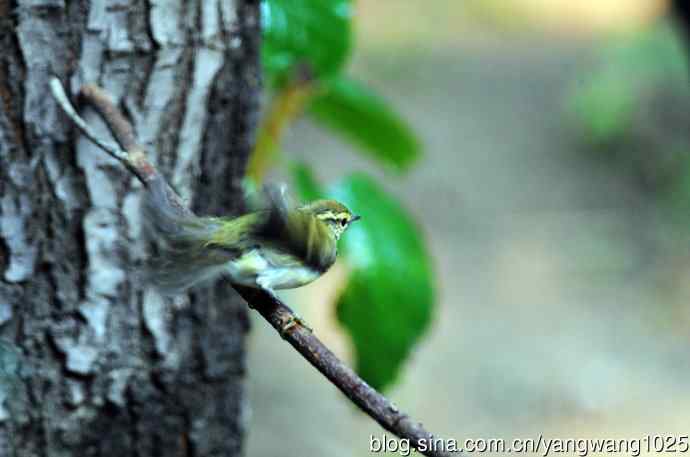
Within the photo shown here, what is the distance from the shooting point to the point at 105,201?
1.43m

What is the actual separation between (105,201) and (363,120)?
0.72 m

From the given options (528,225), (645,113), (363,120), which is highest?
(363,120)

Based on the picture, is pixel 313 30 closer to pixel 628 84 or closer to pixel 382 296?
pixel 382 296

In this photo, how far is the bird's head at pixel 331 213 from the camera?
3.75ft

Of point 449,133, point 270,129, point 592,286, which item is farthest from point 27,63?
point 449,133

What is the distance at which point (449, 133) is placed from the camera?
252 inches

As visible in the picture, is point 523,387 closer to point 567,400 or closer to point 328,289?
point 567,400

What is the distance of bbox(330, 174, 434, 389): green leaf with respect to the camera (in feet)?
6.01

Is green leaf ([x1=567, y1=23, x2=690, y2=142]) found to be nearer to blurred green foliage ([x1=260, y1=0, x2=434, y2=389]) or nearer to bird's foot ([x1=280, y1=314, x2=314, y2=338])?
blurred green foliage ([x1=260, y1=0, x2=434, y2=389])

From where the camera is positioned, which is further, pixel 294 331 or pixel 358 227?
pixel 358 227

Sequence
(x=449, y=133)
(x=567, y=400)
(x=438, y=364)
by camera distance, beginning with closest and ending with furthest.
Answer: (x=567, y=400) < (x=438, y=364) < (x=449, y=133)

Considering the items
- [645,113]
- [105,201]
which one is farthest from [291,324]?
[645,113]

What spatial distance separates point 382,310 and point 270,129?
41cm

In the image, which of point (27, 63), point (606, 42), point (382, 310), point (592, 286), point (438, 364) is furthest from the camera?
point (606, 42)
